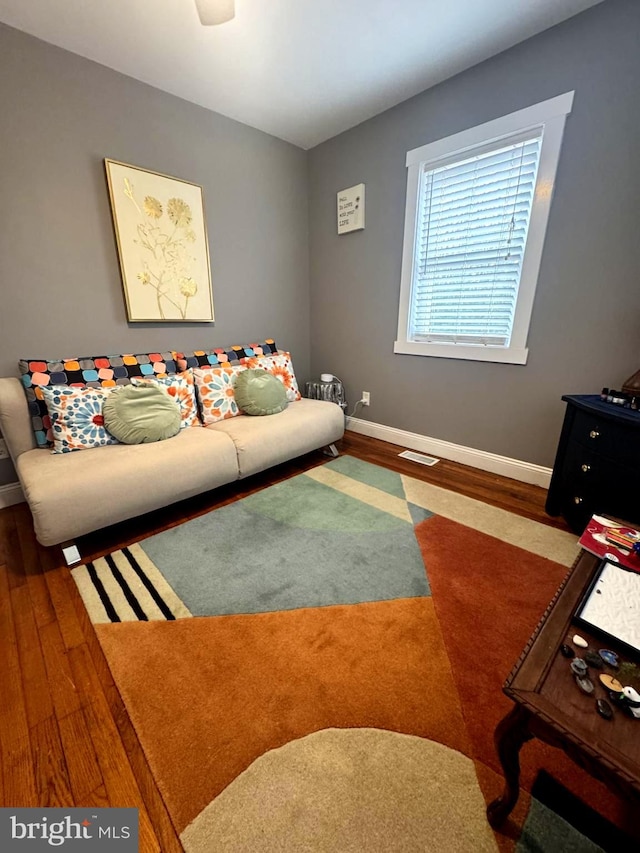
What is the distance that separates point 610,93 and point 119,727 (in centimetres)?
331

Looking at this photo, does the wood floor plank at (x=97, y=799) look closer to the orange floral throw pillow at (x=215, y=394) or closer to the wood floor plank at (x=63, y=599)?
the wood floor plank at (x=63, y=599)

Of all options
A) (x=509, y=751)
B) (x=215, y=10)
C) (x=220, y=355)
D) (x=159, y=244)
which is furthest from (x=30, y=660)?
(x=215, y=10)

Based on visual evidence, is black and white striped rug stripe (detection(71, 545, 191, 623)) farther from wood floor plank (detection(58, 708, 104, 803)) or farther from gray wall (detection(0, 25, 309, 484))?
gray wall (detection(0, 25, 309, 484))

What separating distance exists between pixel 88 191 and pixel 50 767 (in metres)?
2.71

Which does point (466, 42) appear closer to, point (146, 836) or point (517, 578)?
point (517, 578)

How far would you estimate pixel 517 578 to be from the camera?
150 centimetres

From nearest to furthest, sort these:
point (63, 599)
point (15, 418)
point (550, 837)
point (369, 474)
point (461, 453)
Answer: point (550, 837)
point (63, 599)
point (15, 418)
point (369, 474)
point (461, 453)

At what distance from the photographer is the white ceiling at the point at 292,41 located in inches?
65.1

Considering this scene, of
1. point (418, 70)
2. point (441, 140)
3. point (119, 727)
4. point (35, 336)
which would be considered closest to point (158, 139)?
point (35, 336)

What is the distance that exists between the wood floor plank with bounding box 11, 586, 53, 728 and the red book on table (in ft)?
5.60

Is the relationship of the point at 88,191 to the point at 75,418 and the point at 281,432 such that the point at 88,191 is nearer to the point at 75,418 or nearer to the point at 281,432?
Answer: the point at 75,418

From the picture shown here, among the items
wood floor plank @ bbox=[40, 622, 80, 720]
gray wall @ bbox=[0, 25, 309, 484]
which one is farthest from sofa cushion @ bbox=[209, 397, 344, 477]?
wood floor plank @ bbox=[40, 622, 80, 720]

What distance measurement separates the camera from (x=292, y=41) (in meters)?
1.86

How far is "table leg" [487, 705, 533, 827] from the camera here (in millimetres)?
663
